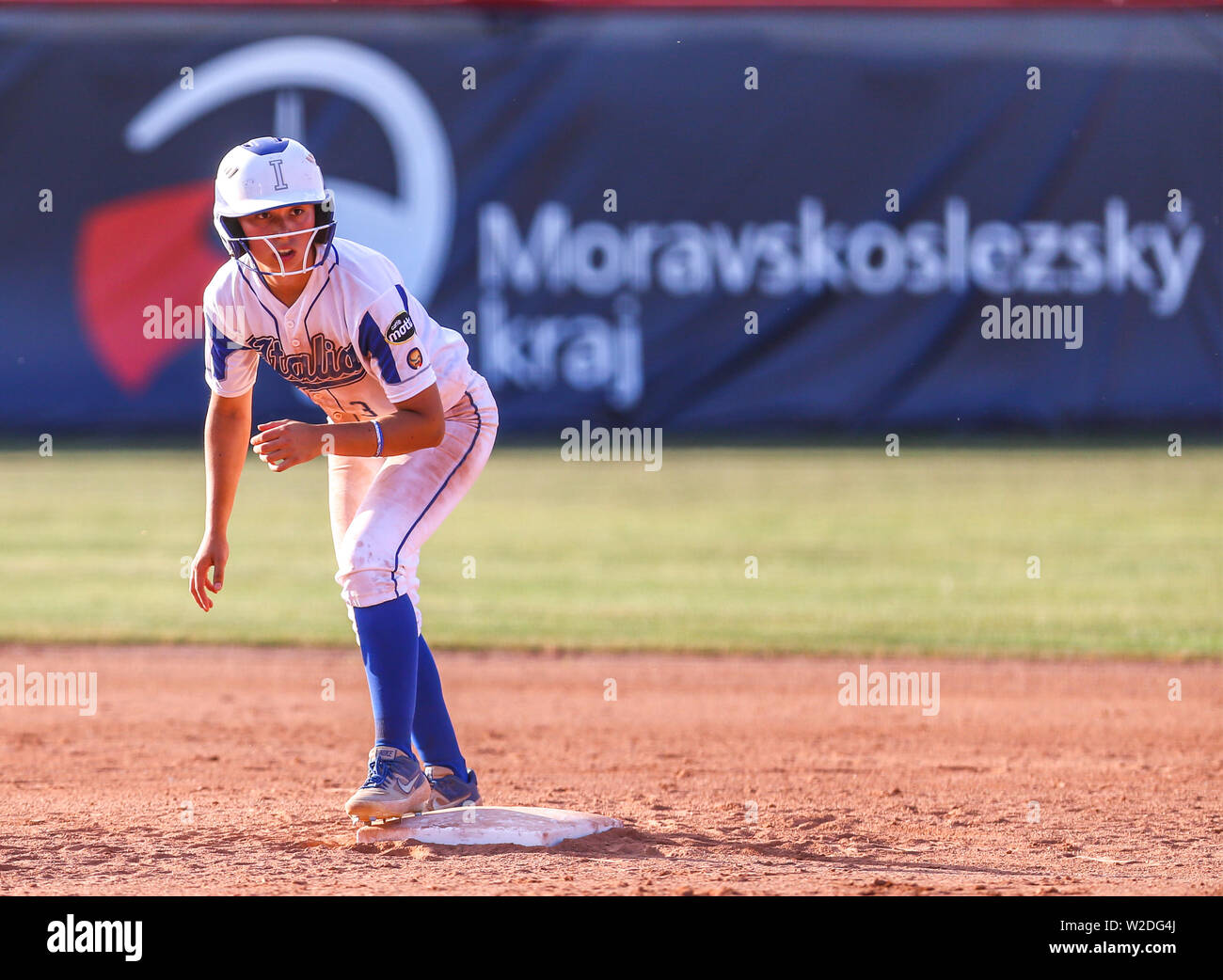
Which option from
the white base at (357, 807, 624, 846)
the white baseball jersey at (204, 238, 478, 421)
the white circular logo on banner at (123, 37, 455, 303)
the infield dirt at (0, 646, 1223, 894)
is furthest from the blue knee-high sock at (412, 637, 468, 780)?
the white circular logo on banner at (123, 37, 455, 303)

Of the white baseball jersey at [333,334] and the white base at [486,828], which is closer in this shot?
the white baseball jersey at [333,334]

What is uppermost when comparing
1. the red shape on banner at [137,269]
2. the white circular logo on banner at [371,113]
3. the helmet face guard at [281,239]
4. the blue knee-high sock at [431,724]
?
the white circular logo on banner at [371,113]

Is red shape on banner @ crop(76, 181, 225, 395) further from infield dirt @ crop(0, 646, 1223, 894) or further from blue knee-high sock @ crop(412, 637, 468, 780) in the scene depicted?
blue knee-high sock @ crop(412, 637, 468, 780)

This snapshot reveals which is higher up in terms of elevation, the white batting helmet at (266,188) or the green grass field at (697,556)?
the white batting helmet at (266,188)

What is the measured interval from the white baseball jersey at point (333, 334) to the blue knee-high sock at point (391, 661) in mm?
595

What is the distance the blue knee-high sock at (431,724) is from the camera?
458 cm

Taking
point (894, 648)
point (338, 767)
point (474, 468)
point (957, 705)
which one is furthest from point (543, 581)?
point (474, 468)

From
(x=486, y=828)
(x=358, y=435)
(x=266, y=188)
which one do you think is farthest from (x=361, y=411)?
(x=486, y=828)

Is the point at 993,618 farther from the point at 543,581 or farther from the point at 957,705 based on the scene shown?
the point at 543,581

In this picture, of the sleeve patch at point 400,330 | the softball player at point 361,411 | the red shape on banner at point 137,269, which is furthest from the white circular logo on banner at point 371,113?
the sleeve patch at point 400,330

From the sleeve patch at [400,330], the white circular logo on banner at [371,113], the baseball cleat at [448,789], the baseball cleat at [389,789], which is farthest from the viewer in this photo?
the white circular logo on banner at [371,113]

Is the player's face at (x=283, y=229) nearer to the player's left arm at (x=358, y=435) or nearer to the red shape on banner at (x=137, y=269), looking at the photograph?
the player's left arm at (x=358, y=435)

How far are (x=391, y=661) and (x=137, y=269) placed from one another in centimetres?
1257

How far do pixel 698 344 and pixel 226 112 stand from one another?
5435 millimetres
